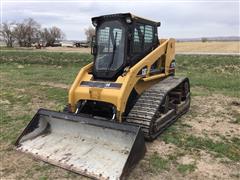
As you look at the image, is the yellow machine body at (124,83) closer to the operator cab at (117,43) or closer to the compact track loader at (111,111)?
the compact track loader at (111,111)

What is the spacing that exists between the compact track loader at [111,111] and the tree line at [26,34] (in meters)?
60.4

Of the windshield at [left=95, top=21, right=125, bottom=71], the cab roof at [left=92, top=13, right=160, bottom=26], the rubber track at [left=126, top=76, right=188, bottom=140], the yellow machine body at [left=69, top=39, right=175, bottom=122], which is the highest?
the cab roof at [left=92, top=13, right=160, bottom=26]

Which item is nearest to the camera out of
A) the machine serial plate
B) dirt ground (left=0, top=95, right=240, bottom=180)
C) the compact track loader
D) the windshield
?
dirt ground (left=0, top=95, right=240, bottom=180)

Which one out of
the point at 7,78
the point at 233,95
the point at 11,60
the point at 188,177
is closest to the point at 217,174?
the point at 188,177

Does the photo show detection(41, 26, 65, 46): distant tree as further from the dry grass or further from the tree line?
the dry grass

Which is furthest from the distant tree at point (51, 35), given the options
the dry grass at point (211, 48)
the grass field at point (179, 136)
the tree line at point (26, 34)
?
the grass field at point (179, 136)

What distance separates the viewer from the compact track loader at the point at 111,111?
17.6 ft

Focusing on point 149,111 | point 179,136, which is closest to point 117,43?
point 149,111

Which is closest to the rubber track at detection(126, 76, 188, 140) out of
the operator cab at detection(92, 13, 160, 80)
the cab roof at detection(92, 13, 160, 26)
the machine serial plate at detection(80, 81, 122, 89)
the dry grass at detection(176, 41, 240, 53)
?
the machine serial plate at detection(80, 81, 122, 89)

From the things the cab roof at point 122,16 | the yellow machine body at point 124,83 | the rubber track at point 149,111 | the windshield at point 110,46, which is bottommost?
the rubber track at point 149,111

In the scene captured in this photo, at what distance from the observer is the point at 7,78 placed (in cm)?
1519

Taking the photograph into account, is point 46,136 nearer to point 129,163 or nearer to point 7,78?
point 129,163

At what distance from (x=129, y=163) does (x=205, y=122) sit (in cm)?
325

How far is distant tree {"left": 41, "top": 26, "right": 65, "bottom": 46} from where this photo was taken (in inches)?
3041
